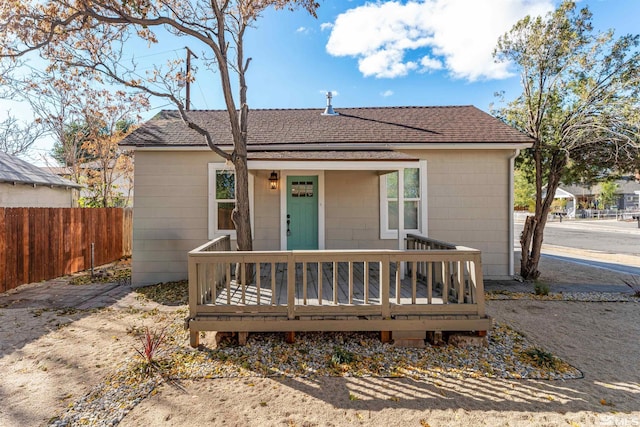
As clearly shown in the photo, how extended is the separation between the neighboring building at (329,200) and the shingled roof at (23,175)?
604 cm

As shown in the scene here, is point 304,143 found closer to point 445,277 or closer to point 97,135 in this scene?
point 445,277

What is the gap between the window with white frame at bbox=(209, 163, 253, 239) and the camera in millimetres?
6723

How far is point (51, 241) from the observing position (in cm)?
743

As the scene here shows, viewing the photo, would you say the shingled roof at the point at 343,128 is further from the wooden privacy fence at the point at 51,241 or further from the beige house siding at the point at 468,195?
the wooden privacy fence at the point at 51,241

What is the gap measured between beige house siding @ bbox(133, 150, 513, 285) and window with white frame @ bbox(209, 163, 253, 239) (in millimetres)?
153

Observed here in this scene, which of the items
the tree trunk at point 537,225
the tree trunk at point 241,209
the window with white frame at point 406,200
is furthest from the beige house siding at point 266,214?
the tree trunk at point 537,225

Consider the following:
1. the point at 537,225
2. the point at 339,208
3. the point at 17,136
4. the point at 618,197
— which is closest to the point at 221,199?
the point at 339,208

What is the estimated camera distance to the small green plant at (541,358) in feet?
10.9

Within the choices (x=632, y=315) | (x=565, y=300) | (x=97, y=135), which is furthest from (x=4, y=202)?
(x=632, y=315)

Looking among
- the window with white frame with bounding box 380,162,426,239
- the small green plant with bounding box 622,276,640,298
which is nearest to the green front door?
the window with white frame with bounding box 380,162,426,239

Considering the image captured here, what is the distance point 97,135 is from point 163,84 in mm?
9584

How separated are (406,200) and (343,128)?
2.55 m

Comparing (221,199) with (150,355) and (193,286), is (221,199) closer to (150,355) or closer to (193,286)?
(193,286)

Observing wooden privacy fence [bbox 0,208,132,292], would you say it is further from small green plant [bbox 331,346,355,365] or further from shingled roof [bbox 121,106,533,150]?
small green plant [bbox 331,346,355,365]
